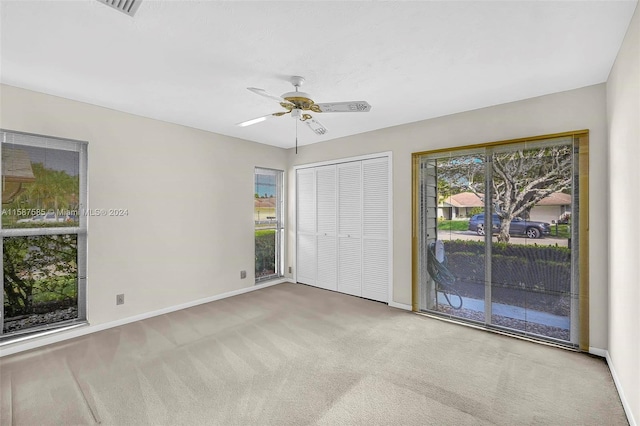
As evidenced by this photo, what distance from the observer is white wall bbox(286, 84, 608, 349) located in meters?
2.70

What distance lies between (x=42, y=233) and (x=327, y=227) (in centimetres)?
358

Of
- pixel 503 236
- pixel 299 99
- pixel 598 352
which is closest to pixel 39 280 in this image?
pixel 299 99

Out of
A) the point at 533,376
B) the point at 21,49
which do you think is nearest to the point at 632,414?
the point at 533,376

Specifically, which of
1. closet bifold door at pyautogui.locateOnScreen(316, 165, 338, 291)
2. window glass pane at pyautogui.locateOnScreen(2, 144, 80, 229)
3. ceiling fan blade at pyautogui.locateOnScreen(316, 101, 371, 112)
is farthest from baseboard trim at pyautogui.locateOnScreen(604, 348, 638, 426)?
window glass pane at pyautogui.locateOnScreen(2, 144, 80, 229)

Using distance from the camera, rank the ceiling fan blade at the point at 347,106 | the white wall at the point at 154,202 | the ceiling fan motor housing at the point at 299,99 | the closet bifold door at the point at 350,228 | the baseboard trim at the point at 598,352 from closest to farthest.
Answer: the ceiling fan blade at the point at 347,106
the ceiling fan motor housing at the point at 299,99
the baseboard trim at the point at 598,352
the white wall at the point at 154,202
the closet bifold door at the point at 350,228

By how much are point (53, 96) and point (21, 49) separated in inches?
39.9

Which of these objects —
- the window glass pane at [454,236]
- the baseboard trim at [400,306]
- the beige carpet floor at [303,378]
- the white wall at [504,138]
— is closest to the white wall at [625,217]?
the white wall at [504,138]

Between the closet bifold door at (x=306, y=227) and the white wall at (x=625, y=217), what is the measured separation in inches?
147

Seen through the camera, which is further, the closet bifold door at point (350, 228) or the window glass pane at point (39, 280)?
the closet bifold door at point (350, 228)

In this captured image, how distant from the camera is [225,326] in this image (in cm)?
343

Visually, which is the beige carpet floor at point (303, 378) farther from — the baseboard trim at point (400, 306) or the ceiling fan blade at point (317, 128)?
the ceiling fan blade at point (317, 128)

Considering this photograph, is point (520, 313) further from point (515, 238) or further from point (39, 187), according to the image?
point (39, 187)

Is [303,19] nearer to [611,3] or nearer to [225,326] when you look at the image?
[611,3]

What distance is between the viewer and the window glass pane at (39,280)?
9.44 ft
